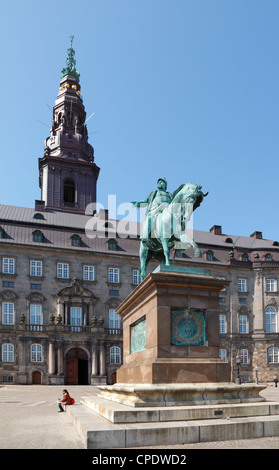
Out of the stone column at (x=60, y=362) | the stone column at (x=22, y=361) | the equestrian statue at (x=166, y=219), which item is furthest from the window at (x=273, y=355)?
the equestrian statue at (x=166, y=219)

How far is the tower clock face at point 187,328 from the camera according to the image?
13502 millimetres

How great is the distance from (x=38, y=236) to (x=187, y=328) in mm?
41367

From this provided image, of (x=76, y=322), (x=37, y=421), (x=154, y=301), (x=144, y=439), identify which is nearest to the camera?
(x=144, y=439)

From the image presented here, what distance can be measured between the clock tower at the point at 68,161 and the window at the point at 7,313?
1638 centimetres

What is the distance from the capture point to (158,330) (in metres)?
13.3

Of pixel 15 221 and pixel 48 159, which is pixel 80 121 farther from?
pixel 15 221

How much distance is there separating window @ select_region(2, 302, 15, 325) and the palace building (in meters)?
0.10

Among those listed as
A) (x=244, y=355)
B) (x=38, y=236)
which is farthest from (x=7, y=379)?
(x=244, y=355)

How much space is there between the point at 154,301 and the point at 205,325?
1.61 m

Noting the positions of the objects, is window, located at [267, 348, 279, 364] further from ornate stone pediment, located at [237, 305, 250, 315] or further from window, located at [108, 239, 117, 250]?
window, located at [108, 239, 117, 250]

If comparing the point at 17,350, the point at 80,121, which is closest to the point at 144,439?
the point at 17,350

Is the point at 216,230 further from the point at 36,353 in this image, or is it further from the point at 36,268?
the point at 36,353

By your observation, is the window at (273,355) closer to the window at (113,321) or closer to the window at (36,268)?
the window at (113,321)

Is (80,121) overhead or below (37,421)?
overhead
